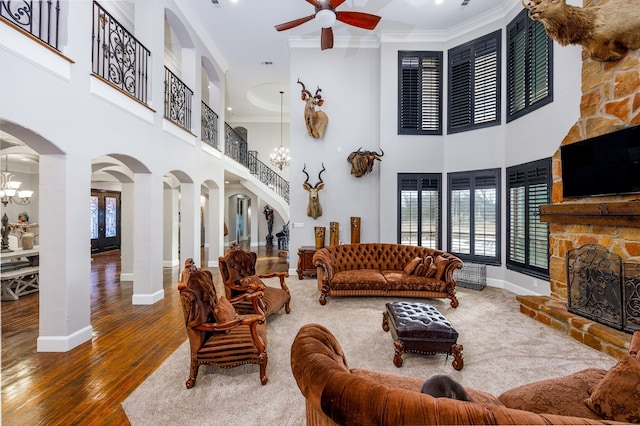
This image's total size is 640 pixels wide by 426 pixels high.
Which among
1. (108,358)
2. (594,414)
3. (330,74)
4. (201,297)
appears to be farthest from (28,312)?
(330,74)

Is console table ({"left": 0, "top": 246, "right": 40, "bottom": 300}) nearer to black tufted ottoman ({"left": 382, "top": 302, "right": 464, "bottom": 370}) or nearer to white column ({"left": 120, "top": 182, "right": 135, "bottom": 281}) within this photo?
white column ({"left": 120, "top": 182, "right": 135, "bottom": 281})

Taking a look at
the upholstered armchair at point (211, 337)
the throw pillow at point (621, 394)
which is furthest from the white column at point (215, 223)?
the throw pillow at point (621, 394)

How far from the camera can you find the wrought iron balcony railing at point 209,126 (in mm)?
7525

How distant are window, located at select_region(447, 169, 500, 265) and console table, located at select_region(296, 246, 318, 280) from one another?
320 centimetres

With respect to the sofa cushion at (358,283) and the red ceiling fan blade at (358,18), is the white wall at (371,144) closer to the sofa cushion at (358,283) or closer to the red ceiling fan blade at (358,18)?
the sofa cushion at (358,283)

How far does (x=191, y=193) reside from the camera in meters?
6.55

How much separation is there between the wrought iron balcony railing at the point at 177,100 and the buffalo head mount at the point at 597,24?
615 centimetres

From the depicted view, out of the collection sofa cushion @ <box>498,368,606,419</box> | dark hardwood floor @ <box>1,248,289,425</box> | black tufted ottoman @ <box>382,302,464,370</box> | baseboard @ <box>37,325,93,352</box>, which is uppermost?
sofa cushion @ <box>498,368,606,419</box>

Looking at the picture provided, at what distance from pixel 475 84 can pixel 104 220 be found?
14.3m

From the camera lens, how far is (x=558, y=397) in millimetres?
1699

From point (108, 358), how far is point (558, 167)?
6482mm

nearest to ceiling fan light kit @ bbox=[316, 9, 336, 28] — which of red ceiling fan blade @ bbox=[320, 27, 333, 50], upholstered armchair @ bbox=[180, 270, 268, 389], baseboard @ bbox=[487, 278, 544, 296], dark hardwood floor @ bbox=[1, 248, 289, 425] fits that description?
red ceiling fan blade @ bbox=[320, 27, 333, 50]

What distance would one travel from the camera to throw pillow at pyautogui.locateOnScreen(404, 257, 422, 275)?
5145 mm

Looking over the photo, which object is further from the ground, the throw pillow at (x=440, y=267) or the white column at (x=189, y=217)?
the white column at (x=189, y=217)
